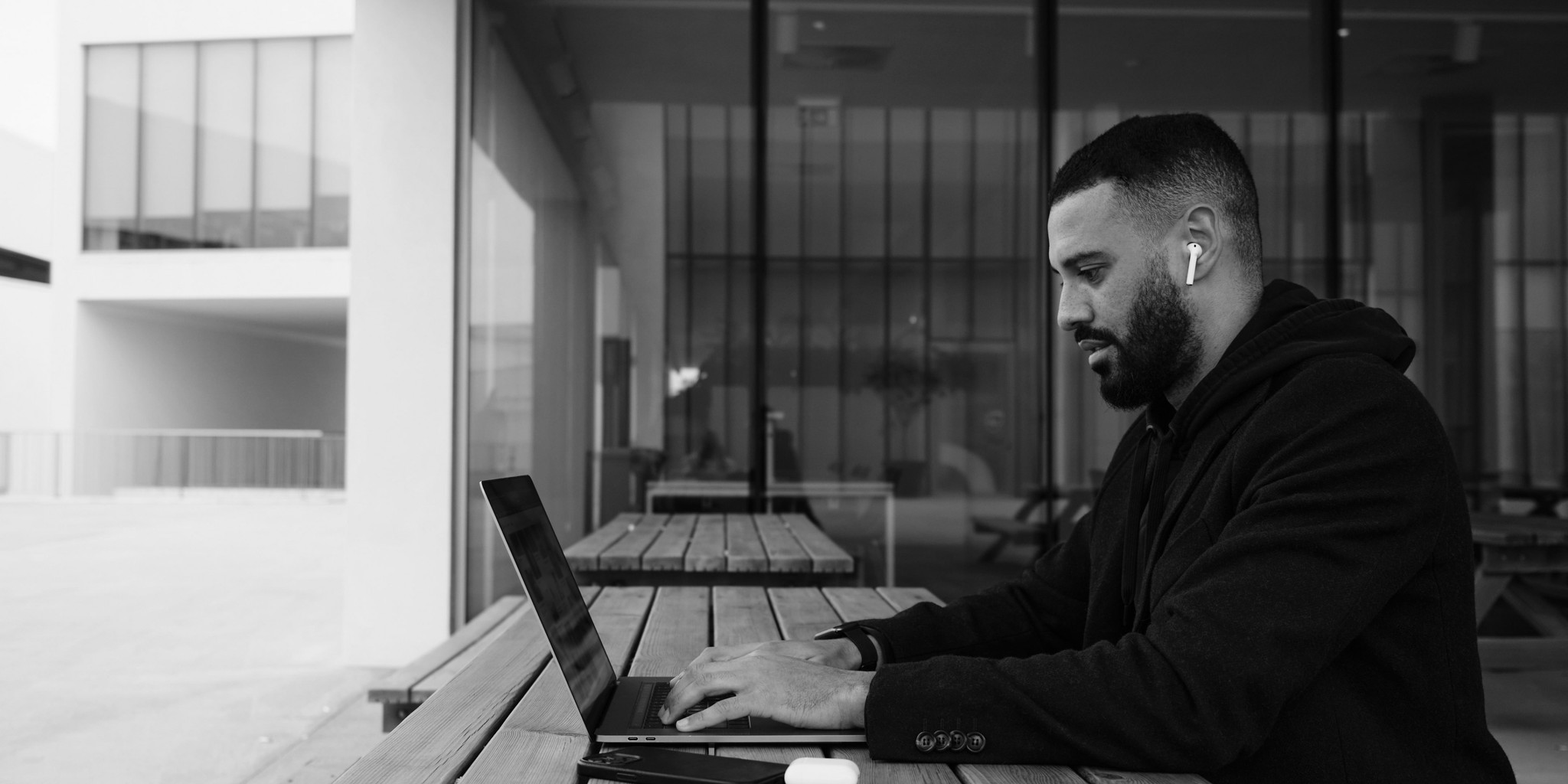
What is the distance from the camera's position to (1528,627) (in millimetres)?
5562

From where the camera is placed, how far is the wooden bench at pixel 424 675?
2576mm

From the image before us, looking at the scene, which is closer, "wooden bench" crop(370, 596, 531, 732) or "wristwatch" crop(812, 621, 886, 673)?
"wristwatch" crop(812, 621, 886, 673)

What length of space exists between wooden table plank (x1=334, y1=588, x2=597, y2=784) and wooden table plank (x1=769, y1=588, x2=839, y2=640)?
0.42 m

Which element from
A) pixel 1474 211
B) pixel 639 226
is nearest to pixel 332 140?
pixel 639 226

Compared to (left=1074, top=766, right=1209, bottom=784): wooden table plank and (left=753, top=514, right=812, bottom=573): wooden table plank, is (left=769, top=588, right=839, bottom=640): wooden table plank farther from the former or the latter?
(left=1074, top=766, right=1209, bottom=784): wooden table plank

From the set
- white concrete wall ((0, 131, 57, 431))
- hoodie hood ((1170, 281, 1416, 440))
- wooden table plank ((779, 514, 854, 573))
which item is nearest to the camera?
hoodie hood ((1170, 281, 1416, 440))

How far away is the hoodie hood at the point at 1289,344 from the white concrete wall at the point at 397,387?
4377 mm

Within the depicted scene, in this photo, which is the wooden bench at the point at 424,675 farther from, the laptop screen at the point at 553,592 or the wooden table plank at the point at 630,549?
the laptop screen at the point at 553,592

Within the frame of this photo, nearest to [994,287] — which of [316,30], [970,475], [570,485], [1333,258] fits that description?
[970,475]

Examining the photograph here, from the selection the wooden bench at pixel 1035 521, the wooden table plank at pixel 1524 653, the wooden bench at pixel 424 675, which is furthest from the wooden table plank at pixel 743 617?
the wooden table plank at pixel 1524 653

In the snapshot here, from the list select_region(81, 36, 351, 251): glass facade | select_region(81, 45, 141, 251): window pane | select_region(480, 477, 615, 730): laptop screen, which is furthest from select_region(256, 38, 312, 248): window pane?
select_region(480, 477, 615, 730): laptop screen

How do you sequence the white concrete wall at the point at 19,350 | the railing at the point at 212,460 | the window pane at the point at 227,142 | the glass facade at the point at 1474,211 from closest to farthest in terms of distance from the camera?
the glass facade at the point at 1474,211, the white concrete wall at the point at 19,350, the railing at the point at 212,460, the window pane at the point at 227,142

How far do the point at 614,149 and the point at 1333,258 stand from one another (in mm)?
3468

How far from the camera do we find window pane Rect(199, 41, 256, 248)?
20.8m
